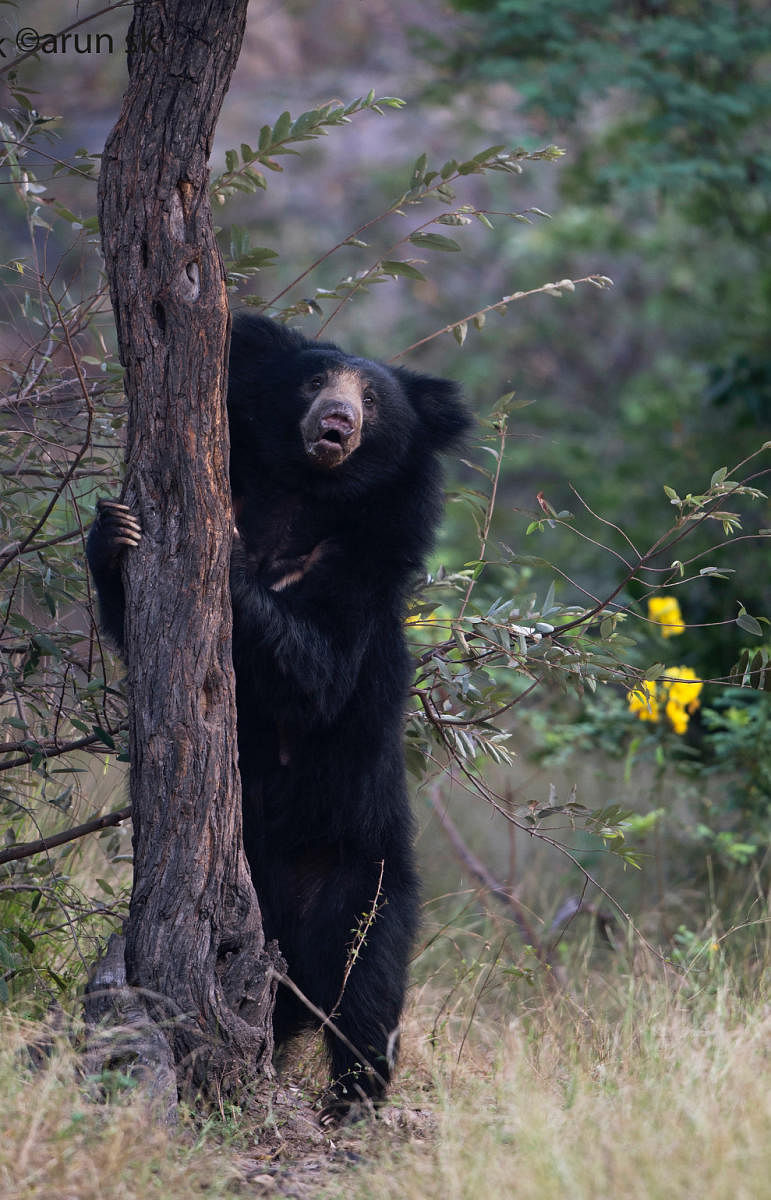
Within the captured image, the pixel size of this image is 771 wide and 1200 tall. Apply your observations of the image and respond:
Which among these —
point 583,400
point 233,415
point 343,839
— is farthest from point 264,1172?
point 583,400

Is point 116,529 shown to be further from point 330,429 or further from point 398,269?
point 398,269

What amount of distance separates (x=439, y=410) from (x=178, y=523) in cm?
129

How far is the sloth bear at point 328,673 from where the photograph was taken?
3.15 metres

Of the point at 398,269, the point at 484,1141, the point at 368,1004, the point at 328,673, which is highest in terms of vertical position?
the point at 398,269

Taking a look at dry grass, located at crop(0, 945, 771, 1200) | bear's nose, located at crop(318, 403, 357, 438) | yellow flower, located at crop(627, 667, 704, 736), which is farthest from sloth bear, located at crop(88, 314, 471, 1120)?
yellow flower, located at crop(627, 667, 704, 736)

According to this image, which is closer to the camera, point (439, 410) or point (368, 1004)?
point (368, 1004)

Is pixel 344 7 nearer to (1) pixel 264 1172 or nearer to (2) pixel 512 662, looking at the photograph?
(2) pixel 512 662

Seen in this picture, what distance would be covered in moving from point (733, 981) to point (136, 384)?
9.05 ft

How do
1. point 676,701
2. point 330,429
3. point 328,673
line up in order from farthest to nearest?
point 676,701
point 330,429
point 328,673

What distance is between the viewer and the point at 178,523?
2.68 m

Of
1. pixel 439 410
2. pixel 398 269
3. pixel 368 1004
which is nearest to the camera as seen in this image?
pixel 368 1004

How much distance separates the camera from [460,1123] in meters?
2.53

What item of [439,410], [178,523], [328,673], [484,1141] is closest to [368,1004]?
[328,673]

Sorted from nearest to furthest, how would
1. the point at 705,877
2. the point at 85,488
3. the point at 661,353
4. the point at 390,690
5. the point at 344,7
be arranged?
the point at 390,690 < the point at 85,488 < the point at 705,877 < the point at 661,353 < the point at 344,7
